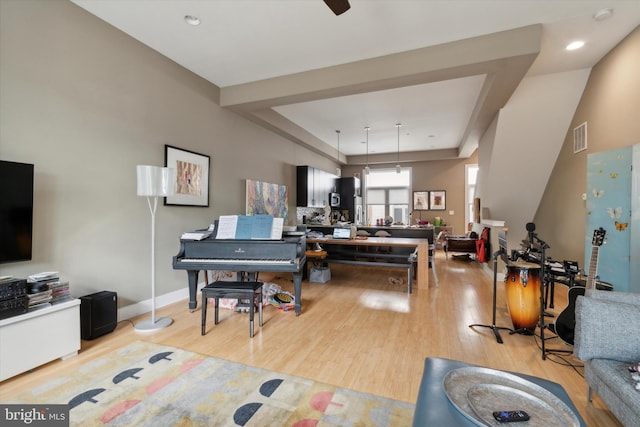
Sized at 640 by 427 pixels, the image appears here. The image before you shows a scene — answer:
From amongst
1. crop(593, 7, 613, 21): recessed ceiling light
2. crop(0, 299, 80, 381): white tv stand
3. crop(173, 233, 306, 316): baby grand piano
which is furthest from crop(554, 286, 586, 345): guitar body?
crop(0, 299, 80, 381): white tv stand

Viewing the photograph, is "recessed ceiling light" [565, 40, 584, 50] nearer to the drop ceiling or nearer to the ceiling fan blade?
the drop ceiling

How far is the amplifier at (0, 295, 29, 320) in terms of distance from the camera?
6.24 feet

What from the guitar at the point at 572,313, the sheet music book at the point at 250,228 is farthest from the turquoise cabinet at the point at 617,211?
the sheet music book at the point at 250,228

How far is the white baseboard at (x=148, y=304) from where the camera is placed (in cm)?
308

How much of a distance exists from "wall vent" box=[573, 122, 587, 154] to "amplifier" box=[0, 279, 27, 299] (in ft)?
20.8

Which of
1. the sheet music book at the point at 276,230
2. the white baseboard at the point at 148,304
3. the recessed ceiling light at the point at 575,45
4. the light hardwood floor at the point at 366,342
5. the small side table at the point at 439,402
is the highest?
the recessed ceiling light at the point at 575,45

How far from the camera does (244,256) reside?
10.3 ft

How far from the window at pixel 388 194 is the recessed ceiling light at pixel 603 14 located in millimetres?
6610

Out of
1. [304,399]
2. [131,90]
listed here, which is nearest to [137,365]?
[304,399]

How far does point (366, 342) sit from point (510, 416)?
1.74m

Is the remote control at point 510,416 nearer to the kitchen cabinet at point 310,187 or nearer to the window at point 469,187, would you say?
the kitchen cabinet at point 310,187

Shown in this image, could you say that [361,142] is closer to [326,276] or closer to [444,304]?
[326,276]

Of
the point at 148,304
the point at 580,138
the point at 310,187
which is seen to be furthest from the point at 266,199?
the point at 580,138

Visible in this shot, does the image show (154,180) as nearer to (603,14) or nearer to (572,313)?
(572,313)
